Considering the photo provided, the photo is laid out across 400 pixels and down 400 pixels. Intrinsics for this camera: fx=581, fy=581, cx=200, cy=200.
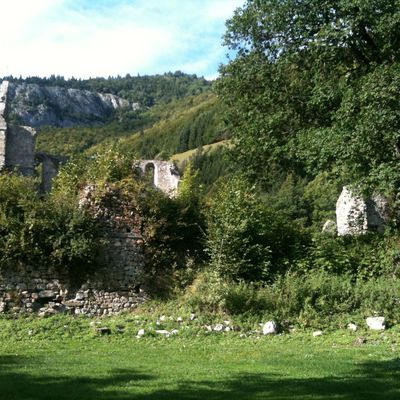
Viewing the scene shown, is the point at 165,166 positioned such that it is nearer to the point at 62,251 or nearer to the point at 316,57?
the point at 316,57

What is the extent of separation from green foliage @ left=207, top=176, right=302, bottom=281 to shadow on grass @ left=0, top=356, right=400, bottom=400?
7264 millimetres

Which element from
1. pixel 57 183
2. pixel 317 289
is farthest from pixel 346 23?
pixel 57 183

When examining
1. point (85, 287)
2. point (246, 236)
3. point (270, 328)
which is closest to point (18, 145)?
point (85, 287)

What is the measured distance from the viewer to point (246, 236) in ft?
56.7

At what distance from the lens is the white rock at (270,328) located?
45.6ft

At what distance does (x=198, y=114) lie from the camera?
15388cm

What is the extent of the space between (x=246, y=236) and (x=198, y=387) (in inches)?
369

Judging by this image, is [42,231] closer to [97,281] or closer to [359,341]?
[97,281]

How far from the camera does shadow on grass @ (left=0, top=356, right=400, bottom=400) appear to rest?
24.8 ft

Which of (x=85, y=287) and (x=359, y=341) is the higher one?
(x=85, y=287)

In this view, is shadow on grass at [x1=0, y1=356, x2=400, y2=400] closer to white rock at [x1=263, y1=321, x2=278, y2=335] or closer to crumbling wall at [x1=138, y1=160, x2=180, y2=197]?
white rock at [x1=263, y1=321, x2=278, y2=335]

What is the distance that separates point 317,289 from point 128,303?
529cm

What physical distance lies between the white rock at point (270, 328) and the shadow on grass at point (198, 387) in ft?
14.7

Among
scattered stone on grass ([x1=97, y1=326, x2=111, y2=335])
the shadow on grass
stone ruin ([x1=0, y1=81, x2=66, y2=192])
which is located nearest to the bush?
scattered stone on grass ([x1=97, y1=326, x2=111, y2=335])
